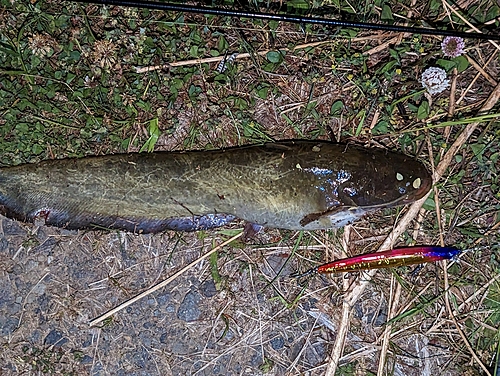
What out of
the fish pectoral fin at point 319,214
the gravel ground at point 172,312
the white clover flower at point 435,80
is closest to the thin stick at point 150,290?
the gravel ground at point 172,312

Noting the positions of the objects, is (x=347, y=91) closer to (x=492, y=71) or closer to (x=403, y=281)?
(x=492, y=71)

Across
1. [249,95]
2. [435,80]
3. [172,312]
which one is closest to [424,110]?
[435,80]

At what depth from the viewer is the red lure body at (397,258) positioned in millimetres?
2383

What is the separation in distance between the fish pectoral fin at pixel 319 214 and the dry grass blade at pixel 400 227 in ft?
1.41

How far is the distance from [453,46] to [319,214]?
1021 millimetres

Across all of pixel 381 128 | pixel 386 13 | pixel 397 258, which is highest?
pixel 386 13

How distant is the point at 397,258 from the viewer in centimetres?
240

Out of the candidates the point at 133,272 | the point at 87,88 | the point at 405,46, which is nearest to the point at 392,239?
the point at 405,46

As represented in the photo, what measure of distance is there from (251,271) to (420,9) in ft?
5.17

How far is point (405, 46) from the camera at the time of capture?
7.66 ft

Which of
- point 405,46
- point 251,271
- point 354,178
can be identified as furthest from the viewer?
point 251,271

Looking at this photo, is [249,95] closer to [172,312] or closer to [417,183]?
[417,183]

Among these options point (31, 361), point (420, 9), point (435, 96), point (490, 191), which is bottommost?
point (31, 361)

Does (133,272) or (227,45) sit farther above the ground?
(227,45)
